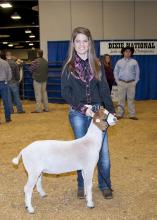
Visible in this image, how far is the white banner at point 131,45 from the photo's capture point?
15.9m

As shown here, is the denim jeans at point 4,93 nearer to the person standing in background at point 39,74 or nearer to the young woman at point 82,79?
the person standing in background at point 39,74

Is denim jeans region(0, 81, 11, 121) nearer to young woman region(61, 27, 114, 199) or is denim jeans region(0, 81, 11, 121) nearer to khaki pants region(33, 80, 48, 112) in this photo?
khaki pants region(33, 80, 48, 112)

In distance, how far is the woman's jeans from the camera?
4102 millimetres

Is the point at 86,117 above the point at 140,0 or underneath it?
underneath

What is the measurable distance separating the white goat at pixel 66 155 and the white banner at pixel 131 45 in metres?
12.3

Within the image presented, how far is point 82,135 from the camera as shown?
4.16 meters

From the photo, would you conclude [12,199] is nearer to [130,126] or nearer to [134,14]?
[130,126]

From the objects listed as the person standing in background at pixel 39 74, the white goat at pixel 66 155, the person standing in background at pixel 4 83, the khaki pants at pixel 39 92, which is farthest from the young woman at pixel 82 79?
the khaki pants at pixel 39 92

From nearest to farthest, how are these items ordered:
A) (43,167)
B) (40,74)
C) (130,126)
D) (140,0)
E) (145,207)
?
(43,167) < (145,207) < (130,126) < (40,74) < (140,0)

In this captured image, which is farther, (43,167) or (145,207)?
(145,207)

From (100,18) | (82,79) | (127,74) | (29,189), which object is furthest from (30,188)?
(100,18)

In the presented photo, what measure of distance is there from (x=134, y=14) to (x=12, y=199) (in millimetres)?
13420

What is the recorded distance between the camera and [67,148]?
3.86m

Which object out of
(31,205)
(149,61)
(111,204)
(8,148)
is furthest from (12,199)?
(149,61)
